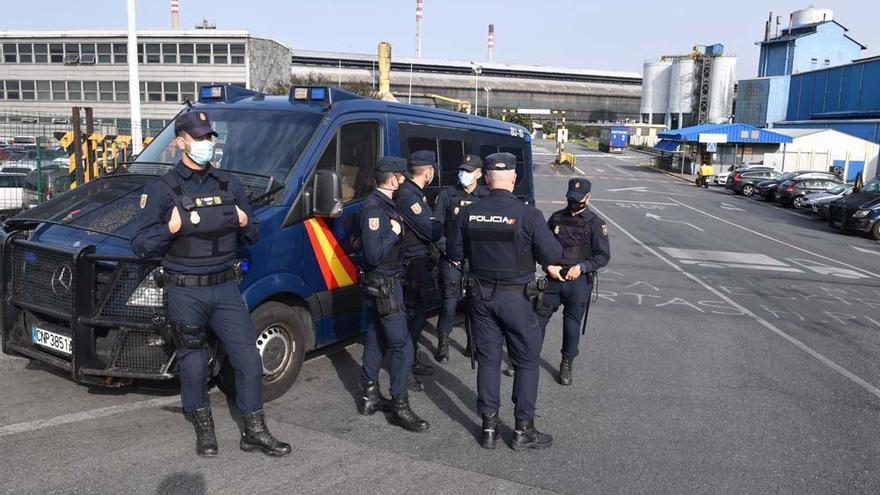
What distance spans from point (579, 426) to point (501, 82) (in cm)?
11116

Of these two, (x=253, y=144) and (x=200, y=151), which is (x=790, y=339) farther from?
(x=200, y=151)

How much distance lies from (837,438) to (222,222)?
14.7ft

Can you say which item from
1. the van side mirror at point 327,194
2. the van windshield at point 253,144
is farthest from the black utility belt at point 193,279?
the van windshield at point 253,144

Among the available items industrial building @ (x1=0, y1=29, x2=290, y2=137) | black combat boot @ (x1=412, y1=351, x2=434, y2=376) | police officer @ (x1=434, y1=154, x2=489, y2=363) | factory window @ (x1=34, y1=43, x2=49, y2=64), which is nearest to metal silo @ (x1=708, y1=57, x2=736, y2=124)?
industrial building @ (x1=0, y1=29, x2=290, y2=137)

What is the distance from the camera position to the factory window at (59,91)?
170 ft

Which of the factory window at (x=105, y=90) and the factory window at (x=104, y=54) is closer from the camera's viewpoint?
the factory window at (x=104, y=54)

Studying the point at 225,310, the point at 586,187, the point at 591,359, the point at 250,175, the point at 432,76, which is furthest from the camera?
the point at 432,76

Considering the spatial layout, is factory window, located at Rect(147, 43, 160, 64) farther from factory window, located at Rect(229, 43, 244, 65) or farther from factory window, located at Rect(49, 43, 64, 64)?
factory window, located at Rect(49, 43, 64, 64)

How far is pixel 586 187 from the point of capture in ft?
19.2

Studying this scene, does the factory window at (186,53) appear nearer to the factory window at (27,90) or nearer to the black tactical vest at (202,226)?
the factory window at (27,90)

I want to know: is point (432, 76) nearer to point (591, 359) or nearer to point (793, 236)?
point (793, 236)

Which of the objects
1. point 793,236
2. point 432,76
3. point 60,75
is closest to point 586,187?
point 793,236

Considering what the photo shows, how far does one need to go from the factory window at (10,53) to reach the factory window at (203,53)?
46.2 feet

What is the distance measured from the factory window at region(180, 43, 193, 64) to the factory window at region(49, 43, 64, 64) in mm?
9486
